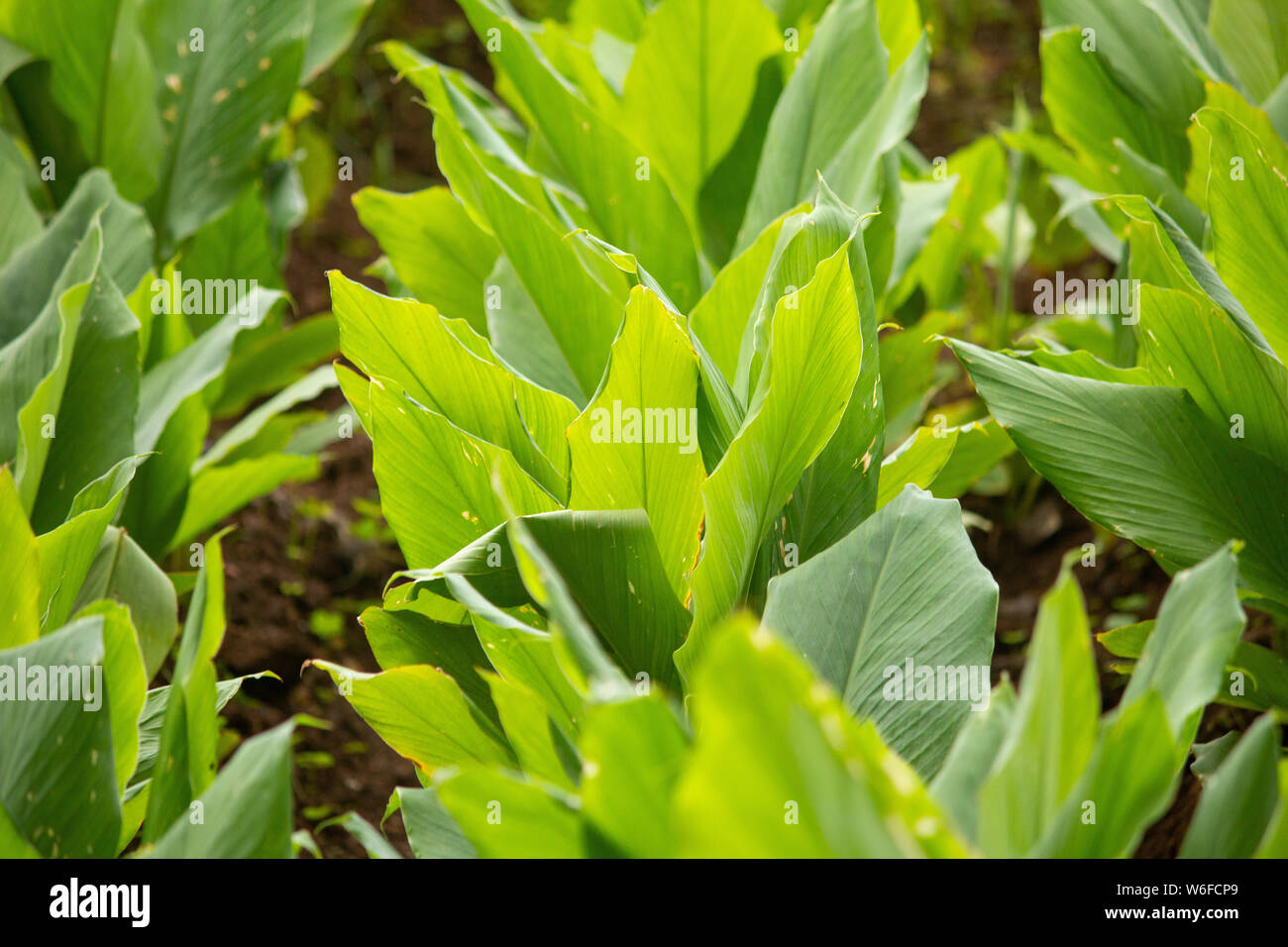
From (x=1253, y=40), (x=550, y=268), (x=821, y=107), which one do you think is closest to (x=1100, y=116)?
(x=1253, y=40)

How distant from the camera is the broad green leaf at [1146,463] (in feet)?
3.40

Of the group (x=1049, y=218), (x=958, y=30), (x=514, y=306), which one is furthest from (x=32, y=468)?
(x=958, y=30)

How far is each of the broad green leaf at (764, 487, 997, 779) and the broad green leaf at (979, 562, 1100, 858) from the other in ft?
0.62

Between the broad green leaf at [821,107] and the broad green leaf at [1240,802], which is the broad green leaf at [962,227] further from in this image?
the broad green leaf at [1240,802]

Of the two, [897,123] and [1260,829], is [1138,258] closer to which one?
[897,123]

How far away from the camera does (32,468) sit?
3.71 feet

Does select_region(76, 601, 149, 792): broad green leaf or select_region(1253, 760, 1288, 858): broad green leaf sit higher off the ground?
select_region(76, 601, 149, 792): broad green leaf

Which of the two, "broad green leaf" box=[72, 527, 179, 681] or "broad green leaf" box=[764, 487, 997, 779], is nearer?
"broad green leaf" box=[764, 487, 997, 779]

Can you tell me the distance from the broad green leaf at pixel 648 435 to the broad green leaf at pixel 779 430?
73mm
